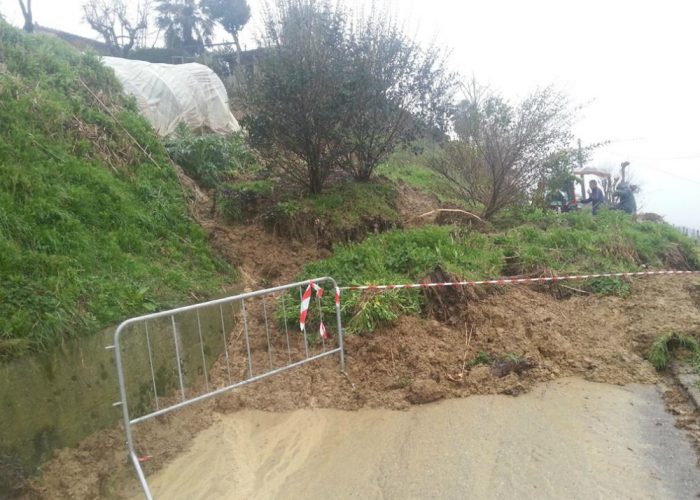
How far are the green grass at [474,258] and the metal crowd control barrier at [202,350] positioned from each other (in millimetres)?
518

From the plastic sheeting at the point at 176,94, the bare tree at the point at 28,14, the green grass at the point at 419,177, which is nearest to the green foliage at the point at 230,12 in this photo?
Answer: the bare tree at the point at 28,14

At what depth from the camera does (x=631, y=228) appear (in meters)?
10.9

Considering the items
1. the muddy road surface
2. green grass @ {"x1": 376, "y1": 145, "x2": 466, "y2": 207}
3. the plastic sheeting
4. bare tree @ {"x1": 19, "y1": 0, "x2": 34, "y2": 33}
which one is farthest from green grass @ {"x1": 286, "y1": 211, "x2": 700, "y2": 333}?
bare tree @ {"x1": 19, "y1": 0, "x2": 34, "y2": 33}

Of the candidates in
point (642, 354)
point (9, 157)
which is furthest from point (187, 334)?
point (642, 354)

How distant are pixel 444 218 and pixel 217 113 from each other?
572 cm

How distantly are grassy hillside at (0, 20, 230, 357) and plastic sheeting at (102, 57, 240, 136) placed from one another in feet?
4.59

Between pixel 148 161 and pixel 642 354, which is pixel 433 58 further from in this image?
pixel 642 354

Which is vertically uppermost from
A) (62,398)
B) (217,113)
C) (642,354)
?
(217,113)

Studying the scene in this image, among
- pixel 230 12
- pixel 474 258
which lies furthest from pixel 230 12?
pixel 474 258

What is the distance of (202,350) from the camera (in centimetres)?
509

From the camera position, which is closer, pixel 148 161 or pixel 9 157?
pixel 9 157

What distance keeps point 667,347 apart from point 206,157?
7.33 meters

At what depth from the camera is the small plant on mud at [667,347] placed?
19.5 ft

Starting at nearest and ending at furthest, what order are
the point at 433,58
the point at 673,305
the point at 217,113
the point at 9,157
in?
1. the point at 9,157
2. the point at 673,305
3. the point at 433,58
4. the point at 217,113
